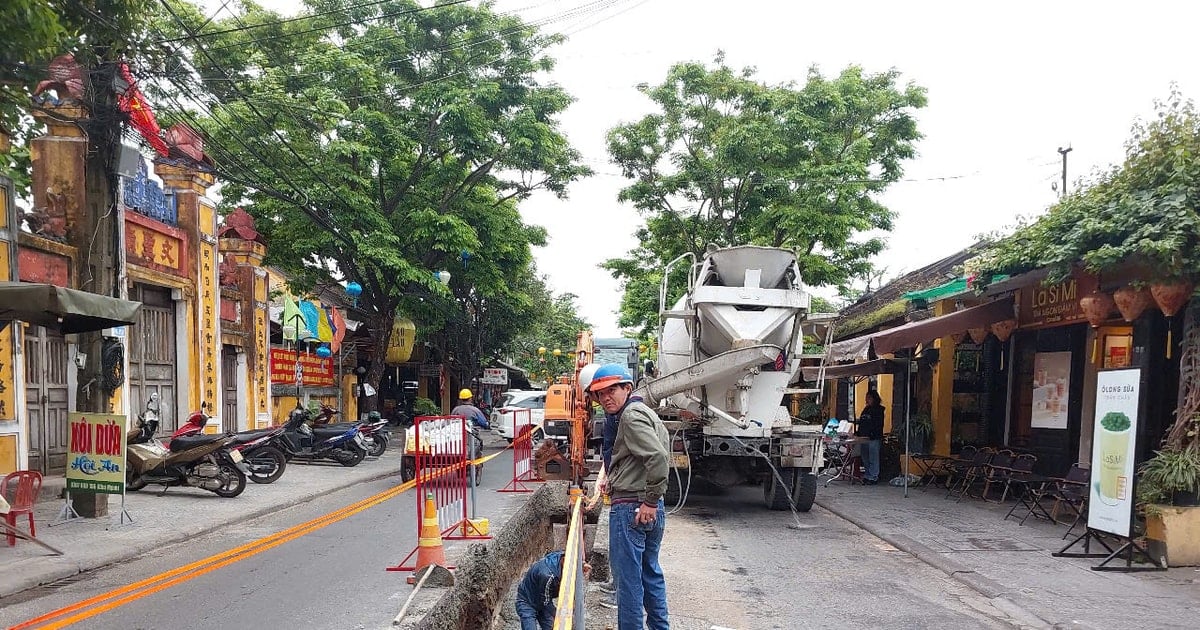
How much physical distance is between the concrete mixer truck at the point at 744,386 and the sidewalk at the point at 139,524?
5.48m

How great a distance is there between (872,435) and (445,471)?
9.23 m

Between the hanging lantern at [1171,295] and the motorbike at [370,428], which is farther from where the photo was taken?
the motorbike at [370,428]

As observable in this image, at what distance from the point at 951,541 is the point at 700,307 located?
153 inches

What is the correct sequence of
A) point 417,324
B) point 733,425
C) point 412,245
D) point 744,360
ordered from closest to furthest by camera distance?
point 744,360 < point 733,425 < point 412,245 < point 417,324

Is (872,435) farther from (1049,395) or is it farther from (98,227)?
(98,227)

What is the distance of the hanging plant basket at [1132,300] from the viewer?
329 inches

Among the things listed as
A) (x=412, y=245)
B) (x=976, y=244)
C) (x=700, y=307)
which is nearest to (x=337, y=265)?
(x=412, y=245)

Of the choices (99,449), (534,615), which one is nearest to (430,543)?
(534,615)

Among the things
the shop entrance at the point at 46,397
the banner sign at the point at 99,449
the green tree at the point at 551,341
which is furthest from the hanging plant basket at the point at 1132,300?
the green tree at the point at 551,341

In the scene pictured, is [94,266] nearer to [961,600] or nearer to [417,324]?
[961,600]

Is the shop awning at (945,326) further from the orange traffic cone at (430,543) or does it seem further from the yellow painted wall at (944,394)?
the orange traffic cone at (430,543)

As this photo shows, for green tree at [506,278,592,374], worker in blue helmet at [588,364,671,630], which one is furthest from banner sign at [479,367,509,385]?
worker in blue helmet at [588,364,671,630]

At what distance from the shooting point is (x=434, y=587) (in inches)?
219

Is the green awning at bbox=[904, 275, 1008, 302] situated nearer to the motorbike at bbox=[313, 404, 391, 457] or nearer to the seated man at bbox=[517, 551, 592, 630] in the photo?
the seated man at bbox=[517, 551, 592, 630]
